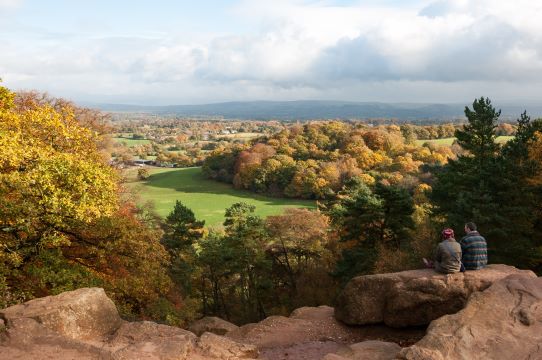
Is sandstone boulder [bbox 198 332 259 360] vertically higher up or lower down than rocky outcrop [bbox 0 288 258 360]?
lower down

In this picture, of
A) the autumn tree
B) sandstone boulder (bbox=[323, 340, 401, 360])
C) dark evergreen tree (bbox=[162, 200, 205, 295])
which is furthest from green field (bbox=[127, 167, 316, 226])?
sandstone boulder (bbox=[323, 340, 401, 360])

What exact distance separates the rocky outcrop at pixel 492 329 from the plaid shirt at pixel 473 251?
68.0 inches

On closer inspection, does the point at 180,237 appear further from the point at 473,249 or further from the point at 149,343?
the point at 473,249

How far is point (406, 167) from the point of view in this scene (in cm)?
8131

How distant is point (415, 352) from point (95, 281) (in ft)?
39.0

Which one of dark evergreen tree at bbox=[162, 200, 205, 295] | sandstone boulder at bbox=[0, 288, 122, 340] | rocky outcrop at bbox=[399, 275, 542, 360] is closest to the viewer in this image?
rocky outcrop at bbox=[399, 275, 542, 360]

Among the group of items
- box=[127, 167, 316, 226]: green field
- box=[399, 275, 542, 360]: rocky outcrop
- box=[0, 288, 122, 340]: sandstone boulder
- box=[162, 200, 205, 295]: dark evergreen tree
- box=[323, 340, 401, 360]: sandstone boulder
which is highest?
box=[399, 275, 542, 360]: rocky outcrop

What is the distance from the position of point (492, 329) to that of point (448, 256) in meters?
3.70

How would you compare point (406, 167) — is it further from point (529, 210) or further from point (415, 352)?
point (415, 352)

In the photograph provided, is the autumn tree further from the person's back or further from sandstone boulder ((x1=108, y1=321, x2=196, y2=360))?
the person's back

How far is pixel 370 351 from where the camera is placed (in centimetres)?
1195

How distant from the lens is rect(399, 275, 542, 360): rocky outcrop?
959 cm

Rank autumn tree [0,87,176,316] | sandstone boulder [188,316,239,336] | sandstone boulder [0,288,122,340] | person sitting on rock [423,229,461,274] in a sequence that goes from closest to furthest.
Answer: sandstone boulder [0,288,122,340] → autumn tree [0,87,176,316] → person sitting on rock [423,229,461,274] → sandstone boulder [188,316,239,336]

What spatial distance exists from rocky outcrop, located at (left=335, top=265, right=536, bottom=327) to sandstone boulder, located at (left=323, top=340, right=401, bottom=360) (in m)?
2.87
